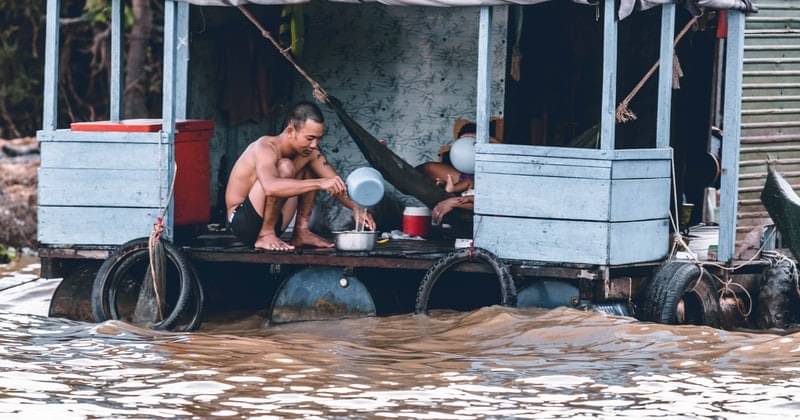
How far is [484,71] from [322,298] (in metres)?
1.92

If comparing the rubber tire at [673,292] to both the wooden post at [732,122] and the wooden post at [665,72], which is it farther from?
the wooden post at [665,72]

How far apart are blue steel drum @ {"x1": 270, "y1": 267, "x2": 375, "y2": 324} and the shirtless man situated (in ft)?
0.89

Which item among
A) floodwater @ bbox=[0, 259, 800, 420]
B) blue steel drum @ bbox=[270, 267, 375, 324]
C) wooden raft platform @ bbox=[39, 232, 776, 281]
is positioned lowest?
floodwater @ bbox=[0, 259, 800, 420]

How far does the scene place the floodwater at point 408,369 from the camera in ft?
26.9

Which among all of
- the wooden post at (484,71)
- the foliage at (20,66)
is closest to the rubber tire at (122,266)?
the wooden post at (484,71)

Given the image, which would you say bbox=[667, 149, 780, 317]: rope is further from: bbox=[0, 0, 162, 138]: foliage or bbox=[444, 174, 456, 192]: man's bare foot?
bbox=[0, 0, 162, 138]: foliage

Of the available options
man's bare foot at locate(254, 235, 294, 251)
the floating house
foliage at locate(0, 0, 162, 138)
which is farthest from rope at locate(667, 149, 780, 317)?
foliage at locate(0, 0, 162, 138)

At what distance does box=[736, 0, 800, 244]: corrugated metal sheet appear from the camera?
12414 mm

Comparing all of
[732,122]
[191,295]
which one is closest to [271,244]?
[191,295]

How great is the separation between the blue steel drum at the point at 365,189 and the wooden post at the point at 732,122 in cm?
246

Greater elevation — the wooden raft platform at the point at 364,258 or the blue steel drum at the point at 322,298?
the wooden raft platform at the point at 364,258

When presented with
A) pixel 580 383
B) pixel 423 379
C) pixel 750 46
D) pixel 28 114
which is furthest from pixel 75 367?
pixel 28 114

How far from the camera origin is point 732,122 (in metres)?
11.2

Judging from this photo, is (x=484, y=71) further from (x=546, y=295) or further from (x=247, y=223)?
(x=247, y=223)
